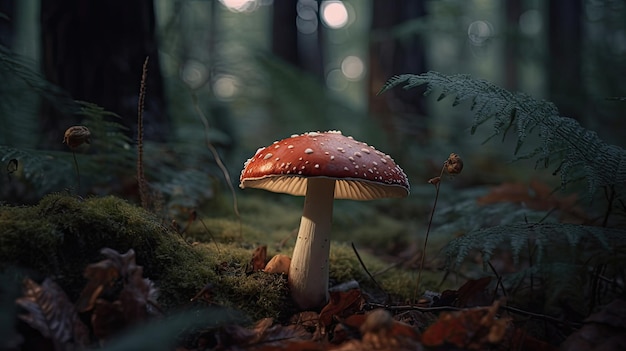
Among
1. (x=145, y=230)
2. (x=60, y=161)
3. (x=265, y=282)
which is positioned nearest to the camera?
(x=145, y=230)

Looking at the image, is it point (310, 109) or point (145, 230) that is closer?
point (145, 230)

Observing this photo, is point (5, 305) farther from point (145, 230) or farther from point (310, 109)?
point (310, 109)

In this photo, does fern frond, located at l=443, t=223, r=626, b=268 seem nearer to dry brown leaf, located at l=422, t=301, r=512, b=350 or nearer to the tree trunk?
dry brown leaf, located at l=422, t=301, r=512, b=350

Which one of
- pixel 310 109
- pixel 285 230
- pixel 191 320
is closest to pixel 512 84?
pixel 310 109

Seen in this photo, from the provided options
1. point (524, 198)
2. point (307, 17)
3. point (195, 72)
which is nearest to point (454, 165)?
point (524, 198)

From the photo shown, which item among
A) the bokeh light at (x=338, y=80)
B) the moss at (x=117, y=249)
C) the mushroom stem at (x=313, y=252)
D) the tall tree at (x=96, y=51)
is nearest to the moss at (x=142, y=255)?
the moss at (x=117, y=249)

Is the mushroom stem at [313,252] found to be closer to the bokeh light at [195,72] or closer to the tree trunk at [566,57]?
the bokeh light at [195,72]
